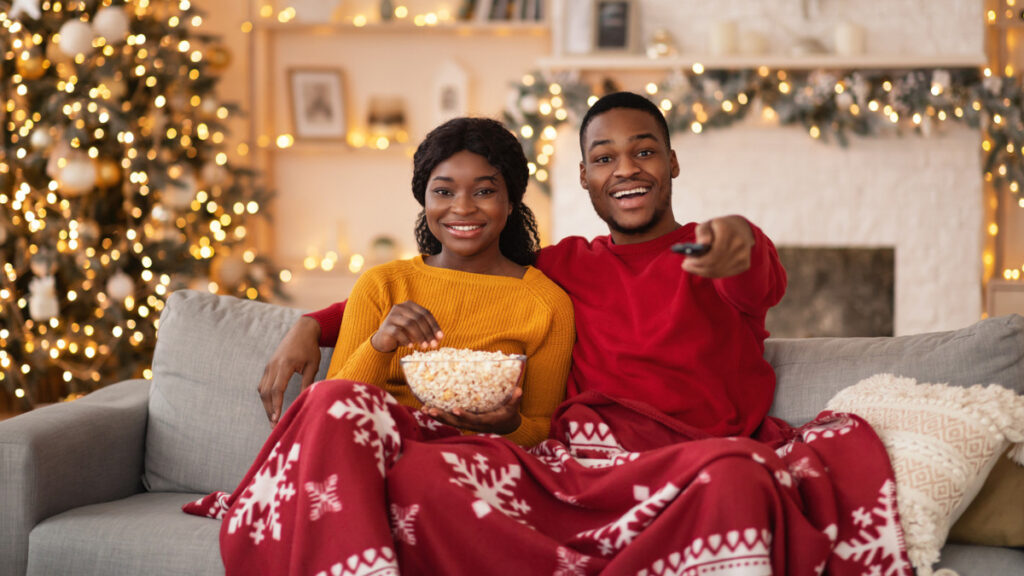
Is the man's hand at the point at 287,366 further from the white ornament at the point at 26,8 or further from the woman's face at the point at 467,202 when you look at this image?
the white ornament at the point at 26,8

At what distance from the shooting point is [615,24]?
4.20 meters

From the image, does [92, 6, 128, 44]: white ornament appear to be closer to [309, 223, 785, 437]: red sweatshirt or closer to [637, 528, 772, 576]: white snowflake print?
[309, 223, 785, 437]: red sweatshirt

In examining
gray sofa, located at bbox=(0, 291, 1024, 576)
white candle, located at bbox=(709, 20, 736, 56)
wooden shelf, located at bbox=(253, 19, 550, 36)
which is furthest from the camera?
wooden shelf, located at bbox=(253, 19, 550, 36)

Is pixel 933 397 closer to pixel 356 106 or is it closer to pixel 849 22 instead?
pixel 849 22

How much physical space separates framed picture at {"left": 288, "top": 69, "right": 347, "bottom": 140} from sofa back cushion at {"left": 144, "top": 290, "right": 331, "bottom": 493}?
9.08 ft

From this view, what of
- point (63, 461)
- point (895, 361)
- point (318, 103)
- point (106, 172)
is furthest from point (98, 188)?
point (895, 361)

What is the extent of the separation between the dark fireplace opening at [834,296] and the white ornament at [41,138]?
308 centimetres

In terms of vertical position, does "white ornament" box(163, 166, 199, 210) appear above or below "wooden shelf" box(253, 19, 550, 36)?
below

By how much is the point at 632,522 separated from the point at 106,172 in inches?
119

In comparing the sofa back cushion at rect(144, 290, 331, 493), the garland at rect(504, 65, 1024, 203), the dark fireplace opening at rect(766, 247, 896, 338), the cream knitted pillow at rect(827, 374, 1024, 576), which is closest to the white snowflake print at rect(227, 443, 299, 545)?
the sofa back cushion at rect(144, 290, 331, 493)

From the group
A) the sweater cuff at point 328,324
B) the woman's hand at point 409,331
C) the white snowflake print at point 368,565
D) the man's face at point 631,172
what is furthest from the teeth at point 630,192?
the white snowflake print at point 368,565

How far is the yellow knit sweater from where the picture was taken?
1725 millimetres

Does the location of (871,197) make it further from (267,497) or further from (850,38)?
(267,497)

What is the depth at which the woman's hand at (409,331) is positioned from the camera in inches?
62.4
